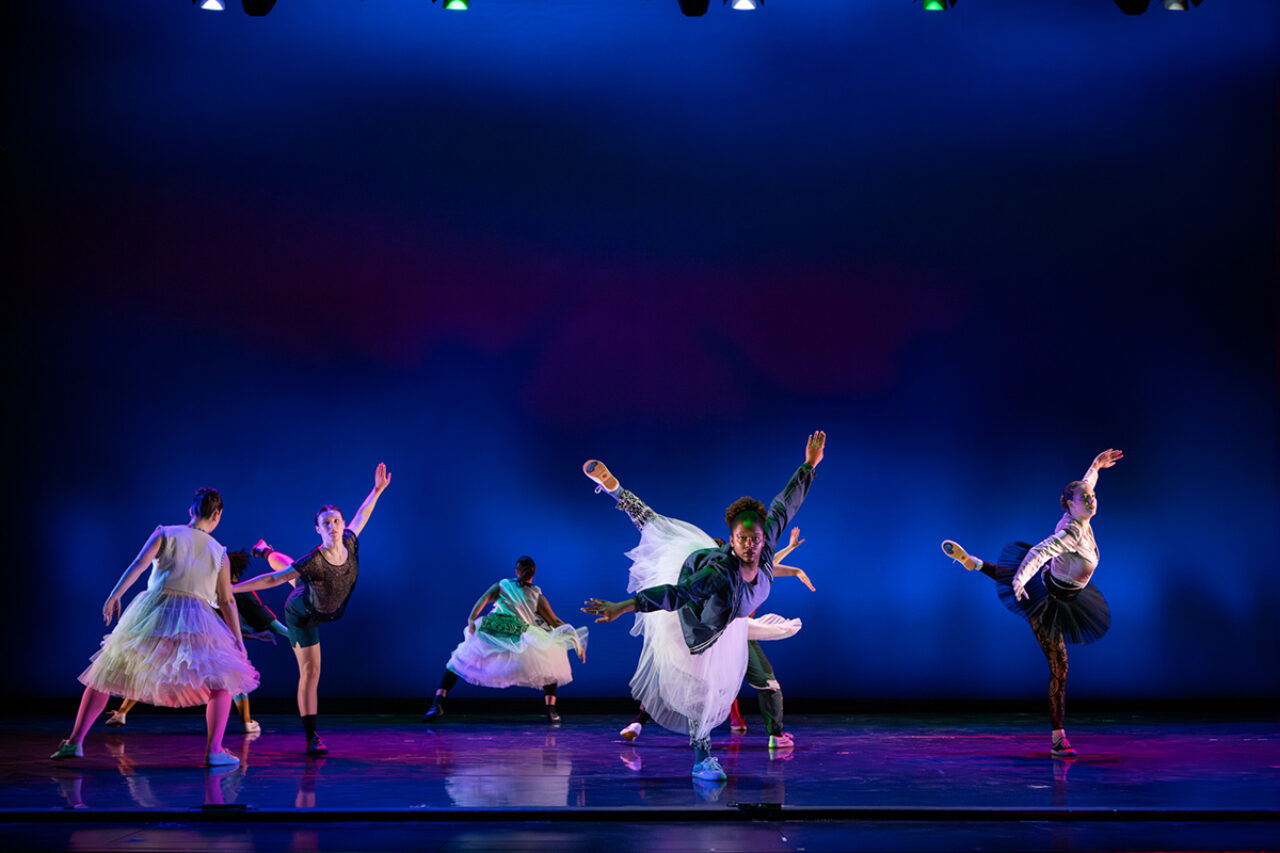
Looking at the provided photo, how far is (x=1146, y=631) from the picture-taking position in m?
9.15

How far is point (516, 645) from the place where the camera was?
8.30m

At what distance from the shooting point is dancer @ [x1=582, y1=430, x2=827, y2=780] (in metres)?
5.36

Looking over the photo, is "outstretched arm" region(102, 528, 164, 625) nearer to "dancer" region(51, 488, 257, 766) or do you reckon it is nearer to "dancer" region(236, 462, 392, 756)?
"dancer" region(51, 488, 257, 766)

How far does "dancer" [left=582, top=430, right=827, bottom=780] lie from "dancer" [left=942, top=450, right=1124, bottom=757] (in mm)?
1568

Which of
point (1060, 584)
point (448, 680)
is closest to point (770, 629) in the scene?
point (1060, 584)

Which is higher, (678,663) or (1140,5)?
(1140,5)

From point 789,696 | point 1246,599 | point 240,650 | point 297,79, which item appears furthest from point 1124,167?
point 240,650

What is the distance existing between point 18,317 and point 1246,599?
10422 mm

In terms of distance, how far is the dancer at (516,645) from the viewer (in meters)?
8.28

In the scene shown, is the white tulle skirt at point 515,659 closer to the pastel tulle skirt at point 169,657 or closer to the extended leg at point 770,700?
the extended leg at point 770,700

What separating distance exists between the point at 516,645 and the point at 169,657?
9.95 feet

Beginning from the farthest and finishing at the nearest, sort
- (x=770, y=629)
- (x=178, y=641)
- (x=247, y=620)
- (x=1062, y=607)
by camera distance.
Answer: (x=247, y=620) < (x=770, y=629) < (x=1062, y=607) < (x=178, y=641)

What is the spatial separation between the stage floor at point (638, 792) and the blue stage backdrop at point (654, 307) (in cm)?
175

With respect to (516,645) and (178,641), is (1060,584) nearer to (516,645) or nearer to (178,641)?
(516,645)
